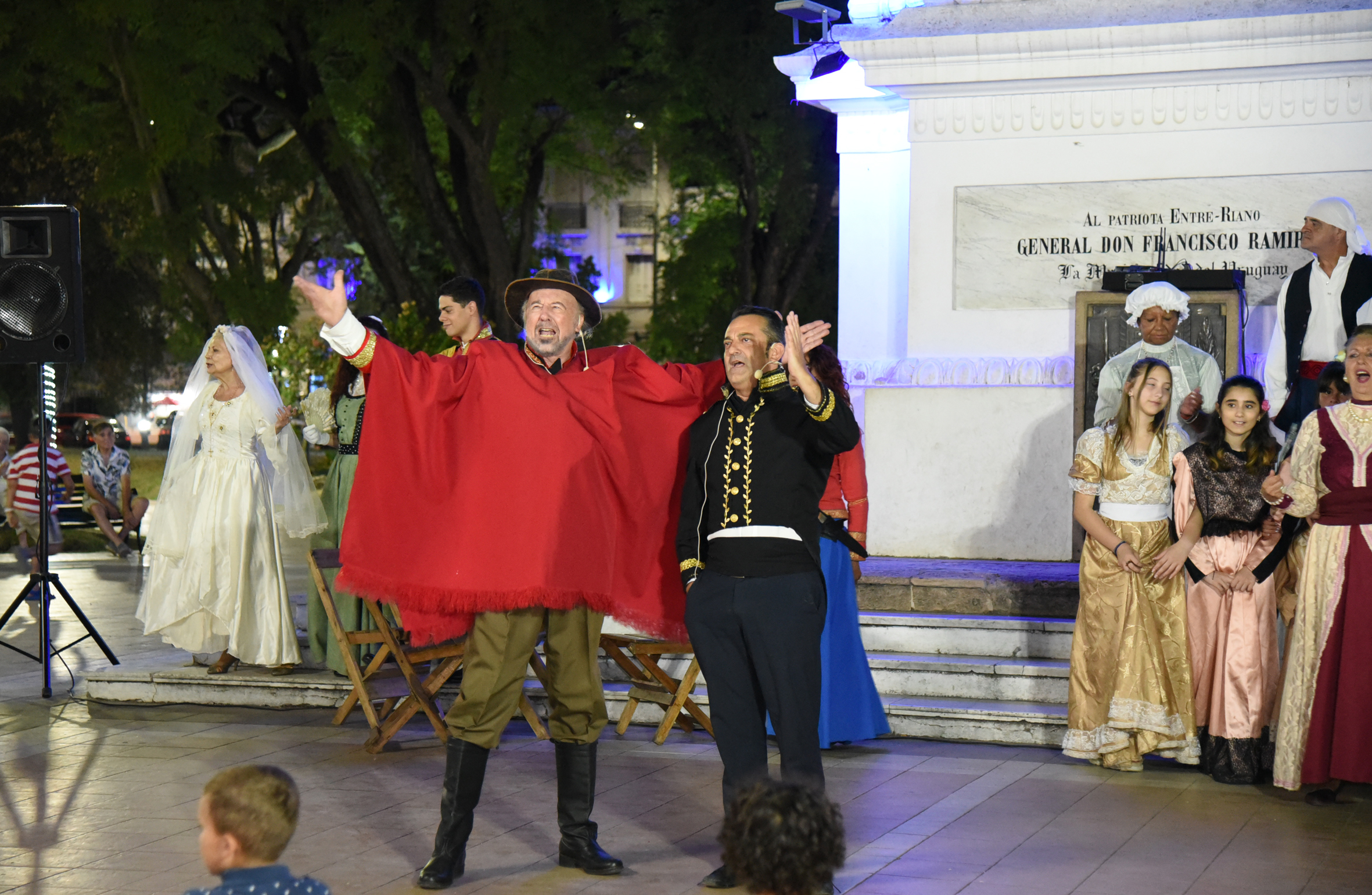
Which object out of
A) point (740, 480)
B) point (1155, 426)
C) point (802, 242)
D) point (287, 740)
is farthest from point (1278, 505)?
point (802, 242)

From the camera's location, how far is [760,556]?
535cm

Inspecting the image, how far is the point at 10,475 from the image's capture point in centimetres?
1705

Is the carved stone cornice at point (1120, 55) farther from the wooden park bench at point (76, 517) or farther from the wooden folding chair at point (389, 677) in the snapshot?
the wooden park bench at point (76, 517)

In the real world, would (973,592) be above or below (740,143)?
below

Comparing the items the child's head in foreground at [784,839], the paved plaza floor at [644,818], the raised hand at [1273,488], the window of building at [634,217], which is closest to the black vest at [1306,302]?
the raised hand at [1273,488]

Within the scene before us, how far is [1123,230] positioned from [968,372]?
130 centimetres

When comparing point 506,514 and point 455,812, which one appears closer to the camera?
point 455,812

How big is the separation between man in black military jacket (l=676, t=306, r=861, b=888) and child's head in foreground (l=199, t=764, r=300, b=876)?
237 centimetres

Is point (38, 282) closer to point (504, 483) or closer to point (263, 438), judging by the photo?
point (263, 438)

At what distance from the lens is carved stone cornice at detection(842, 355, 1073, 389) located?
31.8ft

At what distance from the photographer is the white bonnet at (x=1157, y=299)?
834 cm

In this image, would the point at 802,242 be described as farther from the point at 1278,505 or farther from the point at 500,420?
the point at 500,420

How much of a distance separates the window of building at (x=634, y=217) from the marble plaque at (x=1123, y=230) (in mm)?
50148

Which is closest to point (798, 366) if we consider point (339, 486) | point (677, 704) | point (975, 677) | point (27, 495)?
point (677, 704)
